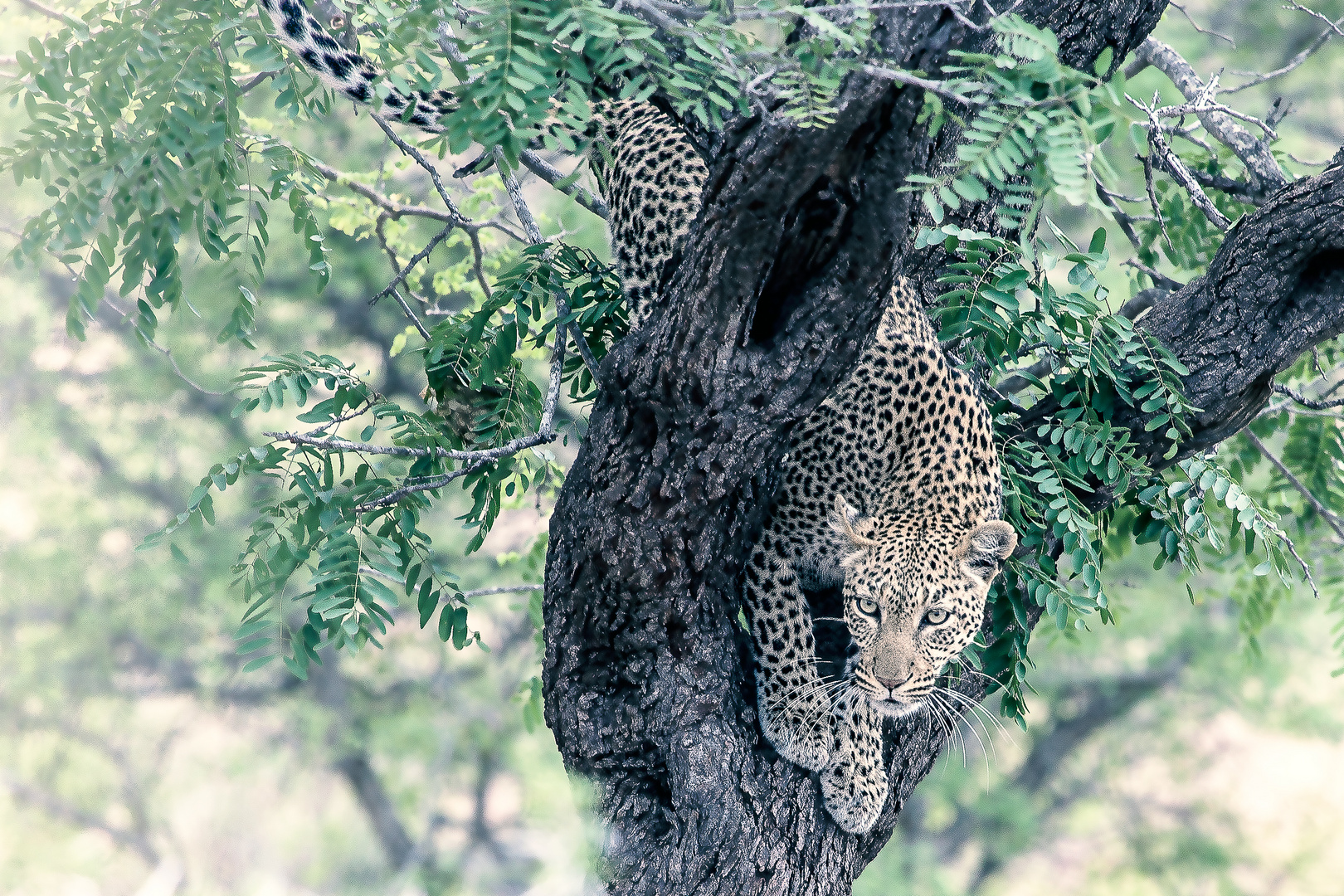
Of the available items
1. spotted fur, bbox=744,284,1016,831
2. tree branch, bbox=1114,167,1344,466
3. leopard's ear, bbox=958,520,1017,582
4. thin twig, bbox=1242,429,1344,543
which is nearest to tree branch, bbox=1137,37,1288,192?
tree branch, bbox=1114,167,1344,466

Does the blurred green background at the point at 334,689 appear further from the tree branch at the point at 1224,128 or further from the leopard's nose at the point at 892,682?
the leopard's nose at the point at 892,682

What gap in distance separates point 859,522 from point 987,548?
1.77 ft

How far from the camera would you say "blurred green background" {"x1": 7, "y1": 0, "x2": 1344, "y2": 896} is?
15.6 metres

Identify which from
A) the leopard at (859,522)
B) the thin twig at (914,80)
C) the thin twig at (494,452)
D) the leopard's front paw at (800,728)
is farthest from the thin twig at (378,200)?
the thin twig at (914,80)

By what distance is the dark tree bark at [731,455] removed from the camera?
151 inches

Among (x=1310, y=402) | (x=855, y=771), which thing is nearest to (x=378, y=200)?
(x=855, y=771)

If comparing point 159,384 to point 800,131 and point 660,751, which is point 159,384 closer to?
point 660,751

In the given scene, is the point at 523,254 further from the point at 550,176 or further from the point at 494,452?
Answer: the point at 494,452

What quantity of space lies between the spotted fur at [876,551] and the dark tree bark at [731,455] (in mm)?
156

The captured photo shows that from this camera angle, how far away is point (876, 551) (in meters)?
4.98

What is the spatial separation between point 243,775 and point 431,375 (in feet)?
47.7

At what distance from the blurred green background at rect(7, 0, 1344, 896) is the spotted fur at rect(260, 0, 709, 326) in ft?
23.6

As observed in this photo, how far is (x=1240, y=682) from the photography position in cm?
1811

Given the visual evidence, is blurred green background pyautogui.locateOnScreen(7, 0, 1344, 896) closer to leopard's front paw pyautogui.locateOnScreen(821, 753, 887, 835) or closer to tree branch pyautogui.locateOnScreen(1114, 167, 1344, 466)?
tree branch pyautogui.locateOnScreen(1114, 167, 1344, 466)
